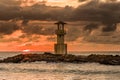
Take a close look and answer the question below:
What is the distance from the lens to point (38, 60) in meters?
103

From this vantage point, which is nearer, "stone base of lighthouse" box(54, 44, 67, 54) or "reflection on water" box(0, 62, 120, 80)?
"reflection on water" box(0, 62, 120, 80)

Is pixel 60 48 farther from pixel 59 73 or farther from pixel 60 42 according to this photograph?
pixel 59 73

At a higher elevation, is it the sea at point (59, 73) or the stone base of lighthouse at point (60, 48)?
the stone base of lighthouse at point (60, 48)

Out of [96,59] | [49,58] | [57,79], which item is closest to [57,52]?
[49,58]

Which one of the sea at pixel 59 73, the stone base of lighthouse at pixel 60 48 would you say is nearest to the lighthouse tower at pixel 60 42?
the stone base of lighthouse at pixel 60 48

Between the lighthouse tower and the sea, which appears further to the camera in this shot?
the lighthouse tower

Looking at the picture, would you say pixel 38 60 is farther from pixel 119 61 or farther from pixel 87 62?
pixel 119 61

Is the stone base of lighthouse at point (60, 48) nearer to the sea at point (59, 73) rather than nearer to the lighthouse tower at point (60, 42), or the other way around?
the lighthouse tower at point (60, 42)

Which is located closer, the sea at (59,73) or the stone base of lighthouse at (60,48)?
the sea at (59,73)

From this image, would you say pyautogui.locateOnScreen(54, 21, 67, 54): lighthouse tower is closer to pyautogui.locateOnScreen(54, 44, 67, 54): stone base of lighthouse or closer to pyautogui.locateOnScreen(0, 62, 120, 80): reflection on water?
pyautogui.locateOnScreen(54, 44, 67, 54): stone base of lighthouse

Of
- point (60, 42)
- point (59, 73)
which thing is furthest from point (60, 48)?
point (59, 73)

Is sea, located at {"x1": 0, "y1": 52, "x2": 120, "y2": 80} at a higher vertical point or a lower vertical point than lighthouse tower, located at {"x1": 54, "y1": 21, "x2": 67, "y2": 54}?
lower

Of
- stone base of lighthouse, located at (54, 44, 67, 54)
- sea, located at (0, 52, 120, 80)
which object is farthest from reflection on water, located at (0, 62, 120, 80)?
stone base of lighthouse, located at (54, 44, 67, 54)

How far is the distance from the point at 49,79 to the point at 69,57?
171 ft
